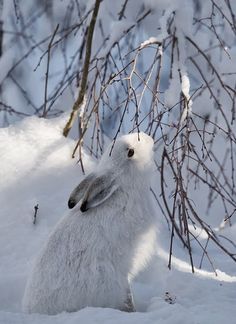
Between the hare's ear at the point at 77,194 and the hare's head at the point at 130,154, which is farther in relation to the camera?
the hare's head at the point at 130,154

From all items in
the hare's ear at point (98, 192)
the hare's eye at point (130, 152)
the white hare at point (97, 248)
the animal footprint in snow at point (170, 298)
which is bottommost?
the animal footprint in snow at point (170, 298)

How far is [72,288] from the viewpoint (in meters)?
2.18

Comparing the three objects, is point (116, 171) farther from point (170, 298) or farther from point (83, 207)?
point (170, 298)

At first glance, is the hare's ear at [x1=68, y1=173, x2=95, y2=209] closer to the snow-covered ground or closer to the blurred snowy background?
the blurred snowy background

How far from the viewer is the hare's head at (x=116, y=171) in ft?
7.51

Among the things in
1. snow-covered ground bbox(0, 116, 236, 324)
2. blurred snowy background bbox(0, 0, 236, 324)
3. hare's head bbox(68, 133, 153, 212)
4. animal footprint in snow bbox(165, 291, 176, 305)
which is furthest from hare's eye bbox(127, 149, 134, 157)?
animal footprint in snow bbox(165, 291, 176, 305)

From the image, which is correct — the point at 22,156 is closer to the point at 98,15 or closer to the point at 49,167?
the point at 49,167

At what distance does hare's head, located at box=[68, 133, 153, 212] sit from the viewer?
2289mm

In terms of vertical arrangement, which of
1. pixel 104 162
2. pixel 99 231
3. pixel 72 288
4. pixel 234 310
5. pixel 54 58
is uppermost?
pixel 54 58

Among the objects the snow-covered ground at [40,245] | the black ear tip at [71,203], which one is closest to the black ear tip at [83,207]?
the black ear tip at [71,203]

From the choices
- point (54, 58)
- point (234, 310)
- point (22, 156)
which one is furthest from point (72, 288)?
point (54, 58)

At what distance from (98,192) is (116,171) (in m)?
0.20

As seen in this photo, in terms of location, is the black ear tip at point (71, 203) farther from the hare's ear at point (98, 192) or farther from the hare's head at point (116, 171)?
the hare's ear at point (98, 192)

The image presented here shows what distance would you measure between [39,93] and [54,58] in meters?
0.73
